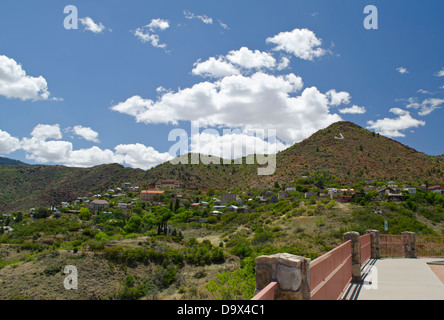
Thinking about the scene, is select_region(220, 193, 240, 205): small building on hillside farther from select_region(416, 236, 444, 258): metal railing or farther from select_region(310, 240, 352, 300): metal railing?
select_region(310, 240, 352, 300): metal railing

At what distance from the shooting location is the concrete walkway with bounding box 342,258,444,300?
662 centimetres

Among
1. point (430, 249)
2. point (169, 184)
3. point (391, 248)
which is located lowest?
point (430, 249)

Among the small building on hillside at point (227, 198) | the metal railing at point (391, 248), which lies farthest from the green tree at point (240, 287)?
the small building on hillside at point (227, 198)

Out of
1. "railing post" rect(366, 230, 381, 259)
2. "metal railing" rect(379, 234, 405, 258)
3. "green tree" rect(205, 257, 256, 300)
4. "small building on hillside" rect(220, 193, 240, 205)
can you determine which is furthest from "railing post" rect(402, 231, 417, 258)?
"small building on hillside" rect(220, 193, 240, 205)

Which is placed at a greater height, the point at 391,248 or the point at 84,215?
the point at 391,248

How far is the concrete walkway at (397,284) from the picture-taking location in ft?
21.7

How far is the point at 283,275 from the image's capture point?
3.58 metres

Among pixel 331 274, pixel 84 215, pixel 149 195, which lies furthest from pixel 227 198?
pixel 331 274

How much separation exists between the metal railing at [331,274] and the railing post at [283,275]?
2.62 feet

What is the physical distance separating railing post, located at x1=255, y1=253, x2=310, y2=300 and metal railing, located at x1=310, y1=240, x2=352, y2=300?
0.80m

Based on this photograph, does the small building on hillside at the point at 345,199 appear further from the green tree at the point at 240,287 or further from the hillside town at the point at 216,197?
the green tree at the point at 240,287

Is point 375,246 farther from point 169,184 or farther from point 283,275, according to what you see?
point 169,184

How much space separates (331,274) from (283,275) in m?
2.38

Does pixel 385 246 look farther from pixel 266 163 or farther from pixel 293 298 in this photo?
pixel 266 163
